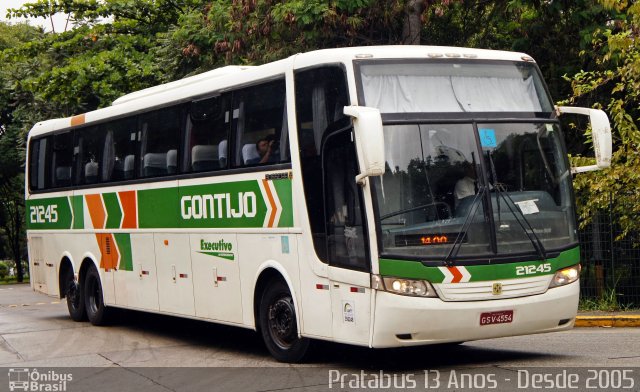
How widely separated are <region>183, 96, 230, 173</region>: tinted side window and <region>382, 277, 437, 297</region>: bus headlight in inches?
145

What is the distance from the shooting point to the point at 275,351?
1212 centimetres

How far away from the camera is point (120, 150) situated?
16562 millimetres

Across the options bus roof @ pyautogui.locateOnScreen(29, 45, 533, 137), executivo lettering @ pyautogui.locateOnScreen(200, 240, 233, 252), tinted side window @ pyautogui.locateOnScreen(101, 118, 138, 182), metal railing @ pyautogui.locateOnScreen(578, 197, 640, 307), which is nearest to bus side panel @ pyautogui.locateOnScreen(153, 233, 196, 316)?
executivo lettering @ pyautogui.locateOnScreen(200, 240, 233, 252)

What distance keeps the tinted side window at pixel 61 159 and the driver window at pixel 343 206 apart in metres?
8.70

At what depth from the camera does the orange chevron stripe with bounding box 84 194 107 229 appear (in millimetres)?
17203

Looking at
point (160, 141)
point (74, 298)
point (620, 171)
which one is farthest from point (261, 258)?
point (74, 298)

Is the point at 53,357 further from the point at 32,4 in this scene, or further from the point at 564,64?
the point at 32,4

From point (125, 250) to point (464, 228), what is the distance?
7501 millimetres

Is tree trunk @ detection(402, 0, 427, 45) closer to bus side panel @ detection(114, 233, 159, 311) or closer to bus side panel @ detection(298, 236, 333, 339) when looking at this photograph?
bus side panel @ detection(114, 233, 159, 311)

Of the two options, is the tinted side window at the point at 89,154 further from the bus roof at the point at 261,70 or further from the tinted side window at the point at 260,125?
the tinted side window at the point at 260,125

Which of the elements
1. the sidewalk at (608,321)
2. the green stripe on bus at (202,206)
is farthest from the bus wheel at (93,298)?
the sidewalk at (608,321)

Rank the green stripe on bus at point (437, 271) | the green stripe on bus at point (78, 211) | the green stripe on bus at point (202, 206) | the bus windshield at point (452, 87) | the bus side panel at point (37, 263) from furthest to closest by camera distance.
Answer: the bus side panel at point (37, 263)
the green stripe on bus at point (78, 211)
the green stripe on bus at point (202, 206)
the bus windshield at point (452, 87)
the green stripe on bus at point (437, 271)

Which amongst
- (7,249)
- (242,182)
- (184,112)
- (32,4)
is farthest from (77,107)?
(7,249)

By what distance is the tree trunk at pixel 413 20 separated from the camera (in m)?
21.5
